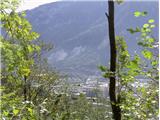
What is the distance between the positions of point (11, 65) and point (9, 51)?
44 centimetres

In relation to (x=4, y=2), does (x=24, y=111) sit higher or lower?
lower

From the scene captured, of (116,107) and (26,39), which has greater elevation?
(26,39)

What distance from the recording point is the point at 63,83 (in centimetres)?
4694

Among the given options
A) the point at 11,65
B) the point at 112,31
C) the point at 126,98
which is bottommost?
the point at 126,98

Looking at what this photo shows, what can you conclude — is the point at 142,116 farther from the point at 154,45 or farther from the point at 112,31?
the point at 154,45

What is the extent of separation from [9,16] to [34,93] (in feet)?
94.8

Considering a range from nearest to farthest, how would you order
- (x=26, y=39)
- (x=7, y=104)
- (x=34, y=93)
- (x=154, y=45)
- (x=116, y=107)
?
1. (x=154, y=45)
2. (x=7, y=104)
3. (x=26, y=39)
4. (x=116, y=107)
5. (x=34, y=93)

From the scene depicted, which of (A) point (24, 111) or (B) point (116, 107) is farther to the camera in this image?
(B) point (116, 107)

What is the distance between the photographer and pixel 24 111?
28.6 ft

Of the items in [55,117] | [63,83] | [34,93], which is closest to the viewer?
[55,117]

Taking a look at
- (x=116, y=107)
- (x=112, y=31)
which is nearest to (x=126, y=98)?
(x=116, y=107)

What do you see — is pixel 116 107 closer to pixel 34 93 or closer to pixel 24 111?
pixel 24 111

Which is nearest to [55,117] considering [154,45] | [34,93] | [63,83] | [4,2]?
[4,2]

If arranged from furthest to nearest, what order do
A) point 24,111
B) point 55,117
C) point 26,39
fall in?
point 55,117
point 26,39
point 24,111
